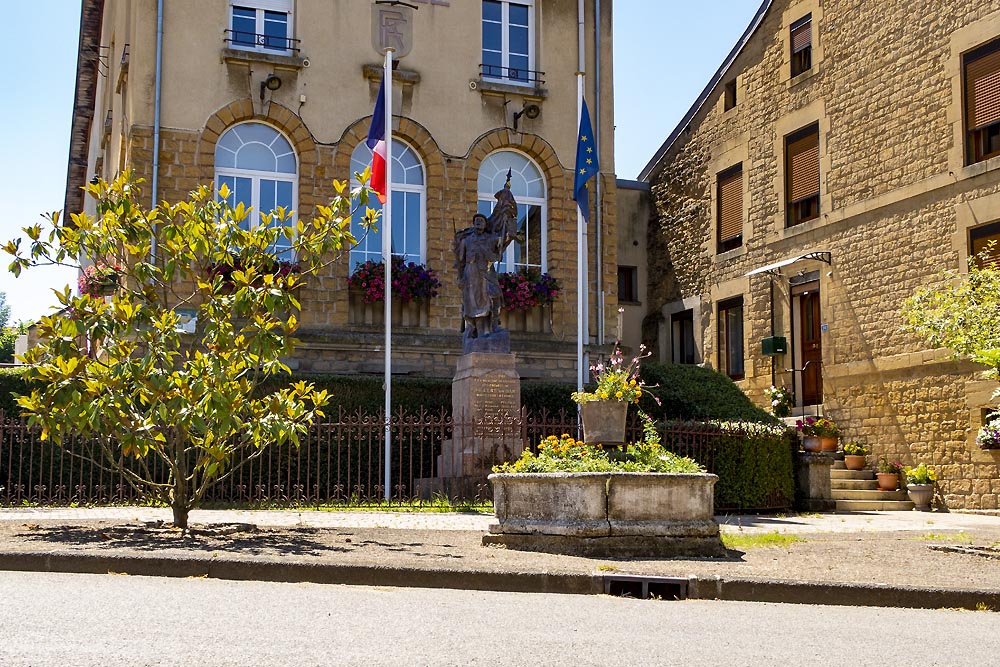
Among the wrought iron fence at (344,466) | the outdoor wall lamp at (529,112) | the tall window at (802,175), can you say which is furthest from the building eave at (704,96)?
the wrought iron fence at (344,466)

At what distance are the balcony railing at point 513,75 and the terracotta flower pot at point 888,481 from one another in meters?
9.09

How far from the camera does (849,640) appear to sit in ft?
20.9

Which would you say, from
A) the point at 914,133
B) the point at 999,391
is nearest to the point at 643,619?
the point at 999,391

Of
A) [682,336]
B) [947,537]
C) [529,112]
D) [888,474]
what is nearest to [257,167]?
[529,112]

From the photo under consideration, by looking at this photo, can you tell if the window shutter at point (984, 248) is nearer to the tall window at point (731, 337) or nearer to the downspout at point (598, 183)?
the tall window at point (731, 337)

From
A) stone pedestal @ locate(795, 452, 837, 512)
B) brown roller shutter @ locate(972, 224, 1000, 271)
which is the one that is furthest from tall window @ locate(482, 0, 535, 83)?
stone pedestal @ locate(795, 452, 837, 512)

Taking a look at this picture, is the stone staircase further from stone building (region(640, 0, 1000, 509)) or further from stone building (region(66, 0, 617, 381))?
stone building (region(66, 0, 617, 381))

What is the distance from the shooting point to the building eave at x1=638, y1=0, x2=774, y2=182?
934 inches

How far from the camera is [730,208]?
2409cm

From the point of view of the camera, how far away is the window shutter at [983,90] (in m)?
18.0

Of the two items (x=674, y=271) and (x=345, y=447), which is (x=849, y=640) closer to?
(x=345, y=447)

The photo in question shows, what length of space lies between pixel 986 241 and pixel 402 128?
9.68 m

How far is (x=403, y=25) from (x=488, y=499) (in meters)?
9.28

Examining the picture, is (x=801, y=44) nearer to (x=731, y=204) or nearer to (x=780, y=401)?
(x=731, y=204)
